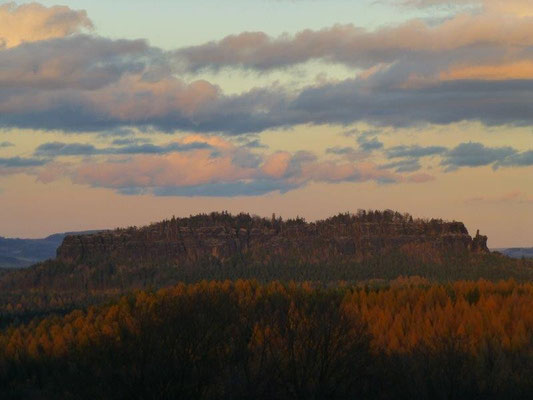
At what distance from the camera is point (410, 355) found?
131 meters

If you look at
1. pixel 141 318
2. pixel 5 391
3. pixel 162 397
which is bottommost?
pixel 5 391

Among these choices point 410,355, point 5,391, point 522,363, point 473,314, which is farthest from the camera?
point 473,314

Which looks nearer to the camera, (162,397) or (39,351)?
(162,397)

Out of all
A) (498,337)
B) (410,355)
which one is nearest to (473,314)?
(498,337)

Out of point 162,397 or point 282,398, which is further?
point 282,398

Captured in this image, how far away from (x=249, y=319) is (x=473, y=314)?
91573 millimetres

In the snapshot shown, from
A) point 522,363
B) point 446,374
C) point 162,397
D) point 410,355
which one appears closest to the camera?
point 162,397

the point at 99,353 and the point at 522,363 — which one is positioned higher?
the point at 99,353

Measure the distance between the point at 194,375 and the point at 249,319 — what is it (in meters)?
27.9

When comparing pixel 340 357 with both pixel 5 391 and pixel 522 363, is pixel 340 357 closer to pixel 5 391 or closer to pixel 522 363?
pixel 522 363

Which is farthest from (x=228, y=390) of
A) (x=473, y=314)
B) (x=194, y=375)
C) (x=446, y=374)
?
(x=473, y=314)

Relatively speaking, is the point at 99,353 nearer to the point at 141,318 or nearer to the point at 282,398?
the point at 141,318

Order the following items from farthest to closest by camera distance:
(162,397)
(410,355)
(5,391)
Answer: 1. (5,391)
2. (410,355)
3. (162,397)

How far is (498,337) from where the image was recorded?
159750 mm
